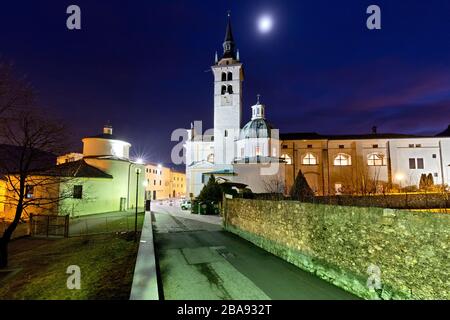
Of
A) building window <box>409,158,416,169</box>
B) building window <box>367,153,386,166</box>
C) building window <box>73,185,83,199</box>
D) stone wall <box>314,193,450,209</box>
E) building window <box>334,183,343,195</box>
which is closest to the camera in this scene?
stone wall <box>314,193,450,209</box>

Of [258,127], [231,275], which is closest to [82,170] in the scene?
[258,127]

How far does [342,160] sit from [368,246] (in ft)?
113

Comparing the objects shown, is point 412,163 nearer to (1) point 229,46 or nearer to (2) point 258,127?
(2) point 258,127

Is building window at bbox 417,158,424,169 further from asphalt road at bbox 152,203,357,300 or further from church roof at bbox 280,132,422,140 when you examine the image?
asphalt road at bbox 152,203,357,300

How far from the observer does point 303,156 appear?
38.4 m

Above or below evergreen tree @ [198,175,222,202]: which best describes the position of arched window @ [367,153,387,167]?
above

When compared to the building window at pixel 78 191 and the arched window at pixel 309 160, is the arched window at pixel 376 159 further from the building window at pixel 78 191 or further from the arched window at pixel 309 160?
the building window at pixel 78 191

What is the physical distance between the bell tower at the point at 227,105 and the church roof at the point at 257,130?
3.88 m

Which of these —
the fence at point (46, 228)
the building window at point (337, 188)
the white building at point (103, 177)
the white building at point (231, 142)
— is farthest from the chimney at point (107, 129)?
the building window at point (337, 188)

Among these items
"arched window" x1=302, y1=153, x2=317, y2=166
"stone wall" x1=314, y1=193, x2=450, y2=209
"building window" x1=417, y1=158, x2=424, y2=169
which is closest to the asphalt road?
"stone wall" x1=314, y1=193, x2=450, y2=209

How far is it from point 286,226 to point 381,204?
10534mm

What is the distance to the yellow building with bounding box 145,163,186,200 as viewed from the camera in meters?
62.1

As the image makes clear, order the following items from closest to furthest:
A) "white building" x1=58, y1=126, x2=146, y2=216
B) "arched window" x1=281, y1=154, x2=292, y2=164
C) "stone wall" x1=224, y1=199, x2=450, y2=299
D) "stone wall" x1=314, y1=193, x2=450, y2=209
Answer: "stone wall" x1=224, y1=199, x2=450, y2=299 → "stone wall" x1=314, y1=193, x2=450, y2=209 → "white building" x1=58, y1=126, x2=146, y2=216 → "arched window" x1=281, y1=154, x2=292, y2=164
